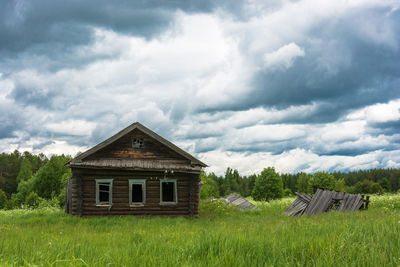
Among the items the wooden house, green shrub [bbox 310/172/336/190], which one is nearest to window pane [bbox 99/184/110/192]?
the wooden house

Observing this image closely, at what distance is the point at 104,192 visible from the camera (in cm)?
2006

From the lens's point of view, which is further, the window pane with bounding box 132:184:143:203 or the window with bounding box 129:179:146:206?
the window pane with bounding box 132:184:143:203

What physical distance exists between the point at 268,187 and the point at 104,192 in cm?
3853

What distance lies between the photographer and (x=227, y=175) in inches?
4001

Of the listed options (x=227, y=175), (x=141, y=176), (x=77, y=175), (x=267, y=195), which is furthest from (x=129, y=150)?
(x=227, y=175)

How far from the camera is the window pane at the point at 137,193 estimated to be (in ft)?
72.7

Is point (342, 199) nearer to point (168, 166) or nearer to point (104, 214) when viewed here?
point (168, 166)

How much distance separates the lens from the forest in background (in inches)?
2032

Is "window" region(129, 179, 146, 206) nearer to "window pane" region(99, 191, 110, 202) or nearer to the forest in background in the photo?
"window pane" region(99, 191, 110, 202)

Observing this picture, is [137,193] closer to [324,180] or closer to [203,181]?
[203,181]

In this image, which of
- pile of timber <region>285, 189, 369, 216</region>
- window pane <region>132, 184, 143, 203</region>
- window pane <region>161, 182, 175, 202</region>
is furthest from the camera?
window pane <region>161, 182, 175, 202</region>

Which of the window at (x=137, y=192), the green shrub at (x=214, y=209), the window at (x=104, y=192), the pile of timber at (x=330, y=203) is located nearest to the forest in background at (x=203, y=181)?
the pile of timber at (x=330, y=203)

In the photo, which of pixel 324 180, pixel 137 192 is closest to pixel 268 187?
pixel 324 180

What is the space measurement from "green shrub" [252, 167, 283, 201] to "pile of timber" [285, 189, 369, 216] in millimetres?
31410
